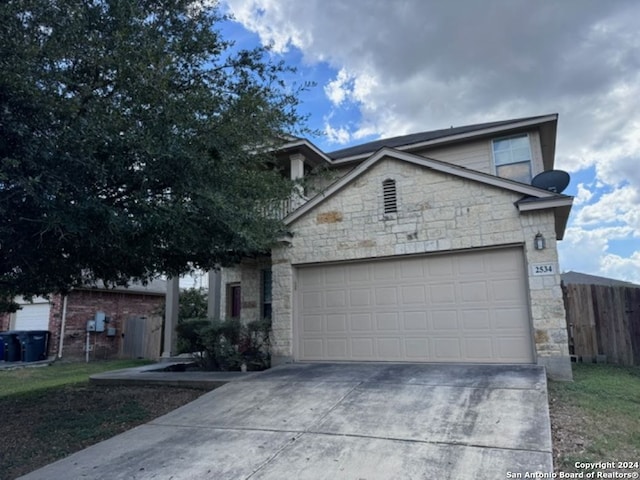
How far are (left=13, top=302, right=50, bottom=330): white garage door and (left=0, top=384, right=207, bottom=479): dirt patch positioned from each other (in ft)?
34.7

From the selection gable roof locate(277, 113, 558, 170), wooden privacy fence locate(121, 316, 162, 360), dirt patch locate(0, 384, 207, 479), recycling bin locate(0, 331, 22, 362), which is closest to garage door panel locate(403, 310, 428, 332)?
gable roof locate(277, 113, 558, 170)

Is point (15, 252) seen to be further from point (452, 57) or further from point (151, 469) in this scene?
point (452, 57)

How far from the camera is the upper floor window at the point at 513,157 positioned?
11.6 m

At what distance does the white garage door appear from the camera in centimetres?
1819

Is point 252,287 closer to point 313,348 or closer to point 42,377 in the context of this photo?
point 313,348

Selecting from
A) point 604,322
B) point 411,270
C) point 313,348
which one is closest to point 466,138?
point 411,270

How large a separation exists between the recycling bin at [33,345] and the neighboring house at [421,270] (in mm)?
12275

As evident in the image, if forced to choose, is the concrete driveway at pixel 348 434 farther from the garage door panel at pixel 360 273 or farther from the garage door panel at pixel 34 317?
the garage door panel at pixel 34 317

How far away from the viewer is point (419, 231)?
913cm

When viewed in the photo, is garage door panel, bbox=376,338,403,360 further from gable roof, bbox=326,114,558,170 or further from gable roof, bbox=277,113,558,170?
gable roof, bbox=326,114,558,170

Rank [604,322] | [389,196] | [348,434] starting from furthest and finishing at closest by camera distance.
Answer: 1. [604,322]
2. [389,196]
3. [348,434]

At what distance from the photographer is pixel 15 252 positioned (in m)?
6.27

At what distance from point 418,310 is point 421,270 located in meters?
0.83

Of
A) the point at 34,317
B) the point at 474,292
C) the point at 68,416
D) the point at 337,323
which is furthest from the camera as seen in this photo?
the point at 34,317
